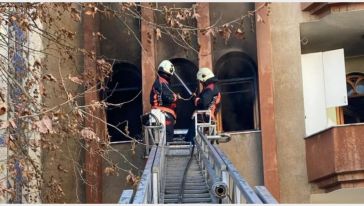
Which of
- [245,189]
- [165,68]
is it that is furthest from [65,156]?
[245,189]

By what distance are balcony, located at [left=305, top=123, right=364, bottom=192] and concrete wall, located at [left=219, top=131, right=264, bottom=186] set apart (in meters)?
0.98

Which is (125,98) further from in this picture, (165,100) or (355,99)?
(355,99)

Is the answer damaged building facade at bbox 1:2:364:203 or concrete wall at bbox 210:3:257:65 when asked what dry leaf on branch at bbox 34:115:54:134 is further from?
concrete wall at bbox 210:3:257:65

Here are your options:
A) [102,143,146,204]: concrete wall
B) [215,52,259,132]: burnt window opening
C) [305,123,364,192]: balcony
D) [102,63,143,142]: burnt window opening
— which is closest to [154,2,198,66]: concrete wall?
[215,52,259,132]: burnt window opening

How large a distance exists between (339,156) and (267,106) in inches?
61.9

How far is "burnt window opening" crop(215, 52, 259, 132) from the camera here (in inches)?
593

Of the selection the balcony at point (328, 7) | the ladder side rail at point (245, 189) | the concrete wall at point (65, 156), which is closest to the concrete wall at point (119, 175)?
the concrete wall at point (65, 156)

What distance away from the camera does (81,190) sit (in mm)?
14102

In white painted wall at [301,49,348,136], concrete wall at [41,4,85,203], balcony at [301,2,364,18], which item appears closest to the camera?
concrete wall at [41,4,85,203]

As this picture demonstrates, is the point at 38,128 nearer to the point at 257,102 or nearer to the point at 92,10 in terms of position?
the point at 92,10

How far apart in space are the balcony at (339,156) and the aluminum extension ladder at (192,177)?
7.04 ft

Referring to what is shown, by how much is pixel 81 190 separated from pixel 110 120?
1.88m

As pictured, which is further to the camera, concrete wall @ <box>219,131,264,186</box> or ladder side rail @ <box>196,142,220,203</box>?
concrete wall @ <box>219,131,264,186</box>

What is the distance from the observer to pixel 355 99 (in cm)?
1673
